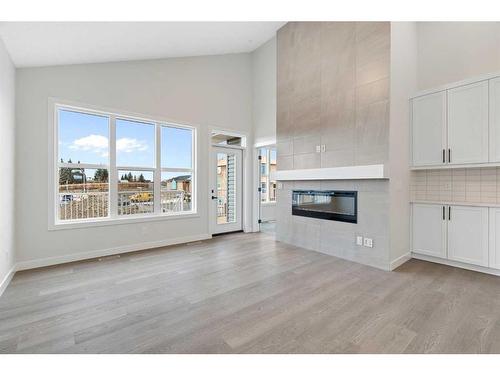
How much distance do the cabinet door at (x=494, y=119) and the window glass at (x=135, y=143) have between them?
190 inches

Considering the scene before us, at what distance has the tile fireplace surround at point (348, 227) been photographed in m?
3.22

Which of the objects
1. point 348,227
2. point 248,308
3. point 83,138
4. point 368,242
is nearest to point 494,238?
point 368,242

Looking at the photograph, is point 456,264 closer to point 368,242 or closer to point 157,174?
point 368,242

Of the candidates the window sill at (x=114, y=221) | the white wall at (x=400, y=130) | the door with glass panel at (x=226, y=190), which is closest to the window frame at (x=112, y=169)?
the window sill at (x=114, y=221)

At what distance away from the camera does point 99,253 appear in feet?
12.4

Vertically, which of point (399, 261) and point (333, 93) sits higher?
point (333, 93)

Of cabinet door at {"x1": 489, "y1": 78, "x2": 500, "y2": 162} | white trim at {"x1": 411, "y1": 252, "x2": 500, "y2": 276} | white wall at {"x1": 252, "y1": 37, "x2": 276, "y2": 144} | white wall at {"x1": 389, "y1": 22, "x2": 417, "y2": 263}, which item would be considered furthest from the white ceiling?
white trim at {"x1": 411, "y1": 252, "x2": 500, "y2": 276}

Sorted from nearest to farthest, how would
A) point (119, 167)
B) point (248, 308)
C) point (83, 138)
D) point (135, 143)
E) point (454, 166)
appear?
point (248, 308), point (454, 166), point (83, 138), point (119, 167), point (135, 143)

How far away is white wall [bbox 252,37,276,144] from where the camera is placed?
5273mm

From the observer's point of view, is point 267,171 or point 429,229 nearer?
point 429,229

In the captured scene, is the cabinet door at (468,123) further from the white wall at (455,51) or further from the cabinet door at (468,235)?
the cabinet door at (468,235)

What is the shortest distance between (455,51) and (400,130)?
1.39 metres

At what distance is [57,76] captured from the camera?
3414mm
